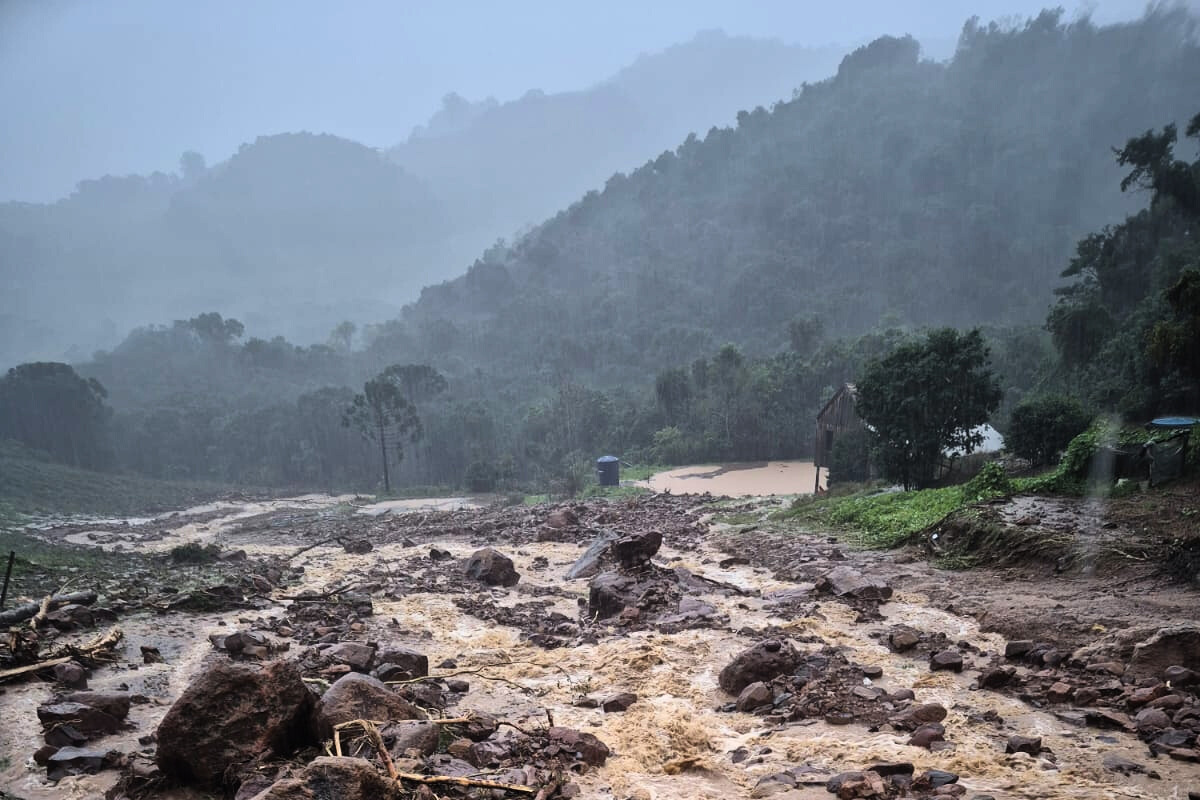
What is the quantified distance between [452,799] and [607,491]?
90.8 ft

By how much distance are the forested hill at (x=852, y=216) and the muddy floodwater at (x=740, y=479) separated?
33.2 meters

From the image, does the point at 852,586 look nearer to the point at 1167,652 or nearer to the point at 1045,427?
the point at 1167,652

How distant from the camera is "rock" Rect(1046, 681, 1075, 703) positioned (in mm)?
5727

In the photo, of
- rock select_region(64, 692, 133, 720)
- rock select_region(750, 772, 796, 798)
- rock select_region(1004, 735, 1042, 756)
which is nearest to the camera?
rock select_region(750, 772, 796, 798)

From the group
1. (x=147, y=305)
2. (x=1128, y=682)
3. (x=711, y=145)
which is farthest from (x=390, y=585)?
(x=147, y=305)

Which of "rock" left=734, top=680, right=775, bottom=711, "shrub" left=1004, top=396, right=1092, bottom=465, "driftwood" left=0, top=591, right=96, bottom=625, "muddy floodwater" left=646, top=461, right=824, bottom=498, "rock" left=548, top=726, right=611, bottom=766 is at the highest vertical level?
"shrub" left=1004, top=396, right=1092, bottom=465

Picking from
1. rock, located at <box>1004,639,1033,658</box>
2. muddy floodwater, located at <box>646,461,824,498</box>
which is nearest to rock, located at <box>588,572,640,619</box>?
rock, located at <box>1004,639,1033,658</box>

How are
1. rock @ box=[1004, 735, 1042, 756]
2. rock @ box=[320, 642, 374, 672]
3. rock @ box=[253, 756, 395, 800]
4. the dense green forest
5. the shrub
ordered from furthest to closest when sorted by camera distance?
the dense green forest → the shrub → rock @ box=[320, 642, 374, 672] → rock @ box=[1004, 735, 1042, 756] → rock @ box=[253, 756, 395, 800]

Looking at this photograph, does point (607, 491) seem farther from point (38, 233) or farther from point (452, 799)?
point (38, 233)

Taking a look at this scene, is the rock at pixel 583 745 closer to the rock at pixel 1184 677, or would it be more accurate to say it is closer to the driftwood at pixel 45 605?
the rock at pixel 1184 677

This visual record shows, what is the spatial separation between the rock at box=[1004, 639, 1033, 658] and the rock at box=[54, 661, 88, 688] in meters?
8.92

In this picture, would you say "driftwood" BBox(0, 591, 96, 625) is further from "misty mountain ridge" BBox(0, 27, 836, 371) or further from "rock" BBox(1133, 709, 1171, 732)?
"misty mountain ridge" BBox(0, 27, 836, 371)

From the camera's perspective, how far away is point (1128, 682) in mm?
5773

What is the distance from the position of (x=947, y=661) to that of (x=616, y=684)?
10.8 ft
